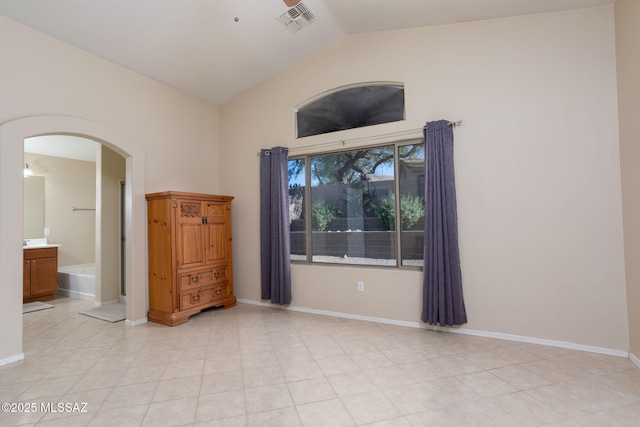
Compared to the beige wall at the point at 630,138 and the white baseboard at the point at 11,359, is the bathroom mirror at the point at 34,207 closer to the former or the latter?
the white baseboard at the point at 11,359

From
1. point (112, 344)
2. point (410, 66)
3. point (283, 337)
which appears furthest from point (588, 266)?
point (112, 344)

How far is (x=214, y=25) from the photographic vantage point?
3.10m

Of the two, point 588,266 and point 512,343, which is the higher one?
point 588,266

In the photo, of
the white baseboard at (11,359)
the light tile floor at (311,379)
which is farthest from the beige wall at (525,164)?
the white baseboard at (11,359)

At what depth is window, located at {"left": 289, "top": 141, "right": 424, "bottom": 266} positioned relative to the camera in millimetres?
3393

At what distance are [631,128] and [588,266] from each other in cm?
116

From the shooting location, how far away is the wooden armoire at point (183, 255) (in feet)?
11.3

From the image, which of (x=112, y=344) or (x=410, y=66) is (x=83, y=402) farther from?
(x=410, y=66)

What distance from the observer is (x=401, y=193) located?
136 inches

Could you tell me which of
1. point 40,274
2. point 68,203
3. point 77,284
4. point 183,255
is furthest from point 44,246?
point 183,255

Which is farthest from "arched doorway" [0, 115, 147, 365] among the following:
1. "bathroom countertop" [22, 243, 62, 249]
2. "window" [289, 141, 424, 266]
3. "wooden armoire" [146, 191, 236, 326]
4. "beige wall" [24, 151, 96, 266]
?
"beige wall" [24, 151, 96, 266]

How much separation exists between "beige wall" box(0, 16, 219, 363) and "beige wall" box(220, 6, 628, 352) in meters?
2.49

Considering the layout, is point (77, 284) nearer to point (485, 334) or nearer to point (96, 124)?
point (96, 124)

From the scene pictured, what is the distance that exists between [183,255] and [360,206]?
2191mm
